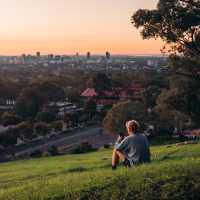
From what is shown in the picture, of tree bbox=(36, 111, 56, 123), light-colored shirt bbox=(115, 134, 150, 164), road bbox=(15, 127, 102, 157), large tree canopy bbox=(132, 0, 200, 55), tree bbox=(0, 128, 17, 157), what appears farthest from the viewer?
tree bbox=(36, 111, 56, 123)

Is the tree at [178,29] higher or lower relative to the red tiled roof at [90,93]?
higher

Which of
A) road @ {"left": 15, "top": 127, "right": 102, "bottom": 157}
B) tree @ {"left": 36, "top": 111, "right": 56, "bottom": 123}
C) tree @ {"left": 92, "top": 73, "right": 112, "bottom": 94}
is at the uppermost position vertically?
tree @ {"left": 92, "top": 73, "right": 112, "bottom": 94}

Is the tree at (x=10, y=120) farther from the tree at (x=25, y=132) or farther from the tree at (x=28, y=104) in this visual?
the tree at (x=25, y=132)

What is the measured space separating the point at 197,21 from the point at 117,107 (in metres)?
15.0

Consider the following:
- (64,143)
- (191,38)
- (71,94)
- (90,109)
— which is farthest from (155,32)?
(71,94)

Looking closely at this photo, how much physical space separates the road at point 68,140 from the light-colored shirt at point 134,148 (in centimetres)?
2804

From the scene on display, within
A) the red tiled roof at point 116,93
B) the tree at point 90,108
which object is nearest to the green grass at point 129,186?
the tree at point 90,108

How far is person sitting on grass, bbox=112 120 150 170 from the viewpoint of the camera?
25.9 feet

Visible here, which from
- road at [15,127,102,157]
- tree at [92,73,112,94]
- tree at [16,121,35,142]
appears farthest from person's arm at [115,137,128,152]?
tree at [92,73,112,94]

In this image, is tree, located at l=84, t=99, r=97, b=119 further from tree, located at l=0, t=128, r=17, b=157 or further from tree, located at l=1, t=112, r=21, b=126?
tree, located at l=0, t=128, r=17, b=157

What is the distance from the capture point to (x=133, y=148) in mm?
7906

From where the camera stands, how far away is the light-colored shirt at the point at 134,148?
7.88m

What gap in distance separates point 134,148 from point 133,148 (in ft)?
Answer: 0.05

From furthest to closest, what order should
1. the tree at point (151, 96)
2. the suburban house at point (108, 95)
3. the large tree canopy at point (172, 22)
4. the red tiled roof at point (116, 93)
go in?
1. the red tiled roof at point (116, 93)
2. the suburban house at point (108, 95)
3. the tree at point (151, 96)
4. the large tree canopy at point (172, 22)
